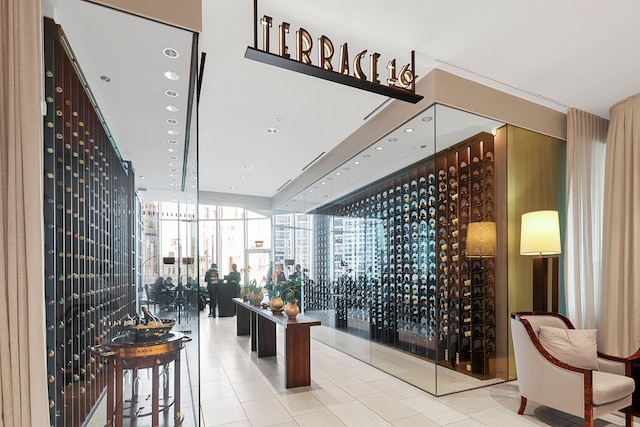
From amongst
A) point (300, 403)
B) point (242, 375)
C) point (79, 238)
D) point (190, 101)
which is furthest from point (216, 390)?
point (190, 101)

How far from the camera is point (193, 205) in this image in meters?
3.11

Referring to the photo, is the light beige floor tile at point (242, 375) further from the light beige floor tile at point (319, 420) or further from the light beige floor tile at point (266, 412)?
the light beige floor tile at point (319, 420)

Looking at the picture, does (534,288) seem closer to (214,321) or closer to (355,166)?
(355,166)

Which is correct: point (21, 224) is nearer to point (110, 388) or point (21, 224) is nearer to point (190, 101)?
point (110, 388)

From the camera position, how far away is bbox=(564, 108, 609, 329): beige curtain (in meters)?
4.34

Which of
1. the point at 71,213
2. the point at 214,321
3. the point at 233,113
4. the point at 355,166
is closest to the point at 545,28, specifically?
the point at 355,166

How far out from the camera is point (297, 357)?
409 cm

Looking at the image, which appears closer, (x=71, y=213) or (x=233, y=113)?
(x=71, y=213)

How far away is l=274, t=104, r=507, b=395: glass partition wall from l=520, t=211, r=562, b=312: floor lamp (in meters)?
0.39

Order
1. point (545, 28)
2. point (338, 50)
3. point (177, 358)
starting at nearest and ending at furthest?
point (177, 358) → point (545, 28) → point (338, 50)

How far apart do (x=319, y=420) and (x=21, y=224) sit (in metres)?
2.67

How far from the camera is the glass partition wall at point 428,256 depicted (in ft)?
13.6

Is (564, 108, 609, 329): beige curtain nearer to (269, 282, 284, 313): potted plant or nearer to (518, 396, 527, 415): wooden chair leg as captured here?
(518, 396, 527, 415): wooden chair leg

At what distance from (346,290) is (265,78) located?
11.0 ft
